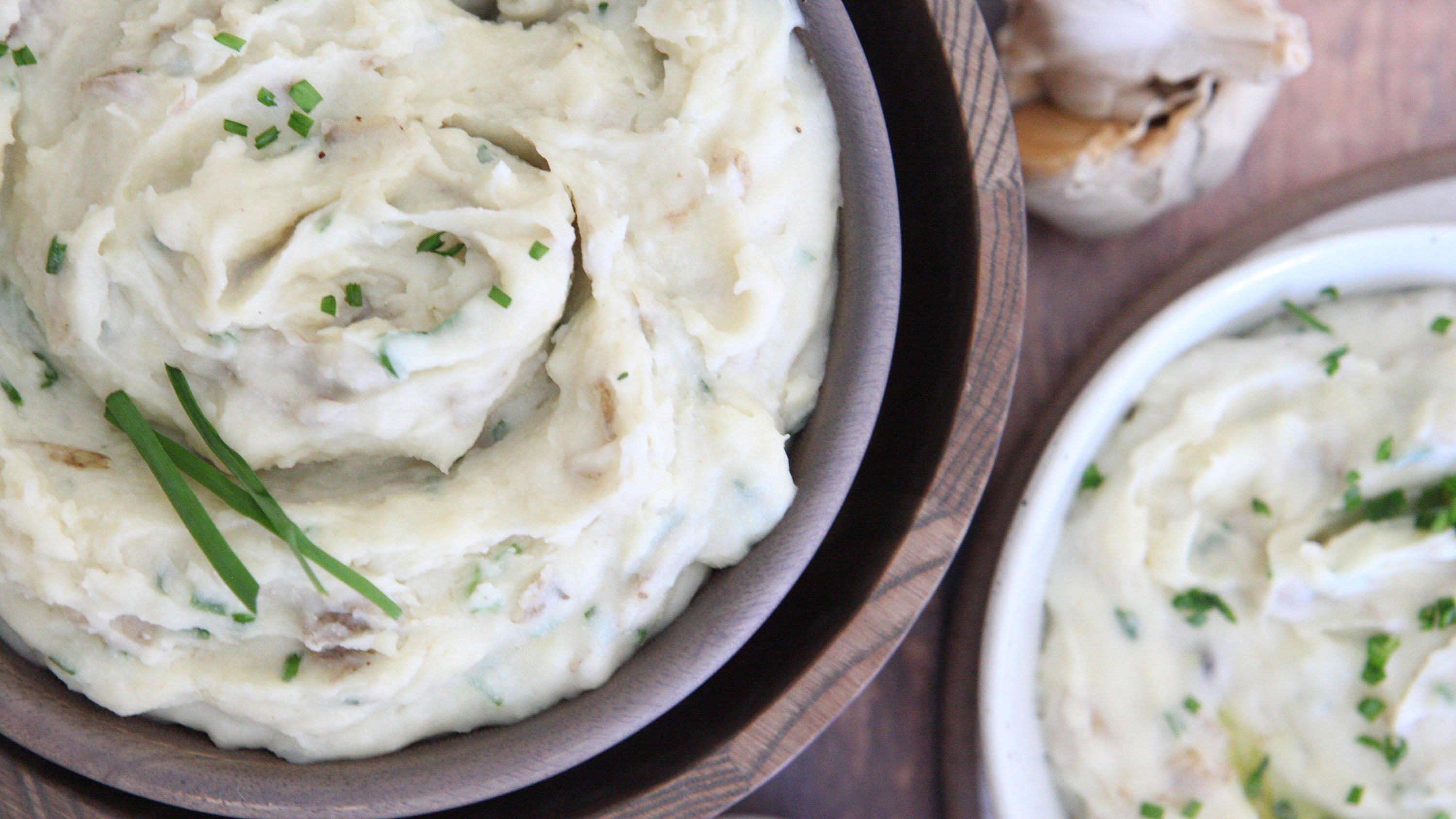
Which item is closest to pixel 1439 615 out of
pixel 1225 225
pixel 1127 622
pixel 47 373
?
pixel 1127 622

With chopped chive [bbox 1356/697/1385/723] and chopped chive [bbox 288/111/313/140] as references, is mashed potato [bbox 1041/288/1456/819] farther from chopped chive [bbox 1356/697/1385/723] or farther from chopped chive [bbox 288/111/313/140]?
chopped chive [bbox 288/111/313/140]

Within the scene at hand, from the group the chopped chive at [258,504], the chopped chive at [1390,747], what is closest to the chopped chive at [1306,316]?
the chopped chive at [1390,747]

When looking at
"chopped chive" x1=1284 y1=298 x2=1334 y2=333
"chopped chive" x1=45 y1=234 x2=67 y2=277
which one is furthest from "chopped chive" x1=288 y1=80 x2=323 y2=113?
"chopped chive" x1=1284 y1=298 x2=1334 y2=333

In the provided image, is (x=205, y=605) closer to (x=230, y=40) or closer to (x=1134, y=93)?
(x=230, y=40)

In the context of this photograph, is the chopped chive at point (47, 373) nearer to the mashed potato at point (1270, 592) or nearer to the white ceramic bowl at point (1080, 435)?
the white ceramic bowl at point (1080, 435)

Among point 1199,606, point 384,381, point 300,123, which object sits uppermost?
point 300,123

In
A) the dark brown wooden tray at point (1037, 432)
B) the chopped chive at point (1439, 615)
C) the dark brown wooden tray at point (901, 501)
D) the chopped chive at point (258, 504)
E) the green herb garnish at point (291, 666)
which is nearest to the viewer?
the chopped chive at point (258, 504)
